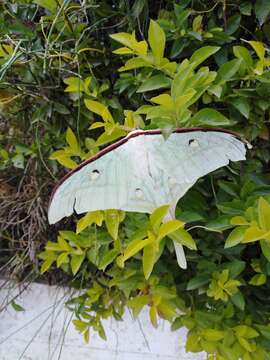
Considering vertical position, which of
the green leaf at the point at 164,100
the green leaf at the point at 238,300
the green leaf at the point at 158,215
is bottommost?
the green leaf at the point at 238,300

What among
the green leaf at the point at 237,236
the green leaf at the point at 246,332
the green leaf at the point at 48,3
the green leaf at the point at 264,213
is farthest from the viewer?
the green leaf at the point at 246,332

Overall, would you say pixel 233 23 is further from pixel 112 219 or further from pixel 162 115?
pixel 112 219

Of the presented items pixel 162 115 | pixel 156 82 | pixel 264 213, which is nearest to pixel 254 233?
pixel 264 213

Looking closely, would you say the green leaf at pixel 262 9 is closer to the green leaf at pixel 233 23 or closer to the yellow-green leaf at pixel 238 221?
the green leaf at pixel 233 23

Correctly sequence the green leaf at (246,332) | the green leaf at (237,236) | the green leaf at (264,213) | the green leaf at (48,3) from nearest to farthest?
the green leaf at (264,213), the green leaf at (237,236), the green leaf at (48,3), the green leaf at (246,332)

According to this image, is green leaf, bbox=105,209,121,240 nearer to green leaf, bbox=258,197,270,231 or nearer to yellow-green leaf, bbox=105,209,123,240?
yellow-green leaf, bbox=105,209,123,240

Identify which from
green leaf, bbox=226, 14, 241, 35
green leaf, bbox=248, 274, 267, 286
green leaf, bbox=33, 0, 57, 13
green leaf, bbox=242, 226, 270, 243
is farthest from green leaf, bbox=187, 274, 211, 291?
green leaf, bbox=33, 0, 57, 13

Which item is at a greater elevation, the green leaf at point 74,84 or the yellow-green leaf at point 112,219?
the green leaf at point 74,84

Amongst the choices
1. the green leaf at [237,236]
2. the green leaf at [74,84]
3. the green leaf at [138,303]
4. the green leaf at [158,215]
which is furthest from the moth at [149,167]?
the green leaf at [138,303]

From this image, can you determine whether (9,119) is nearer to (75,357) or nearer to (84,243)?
(84,243)
